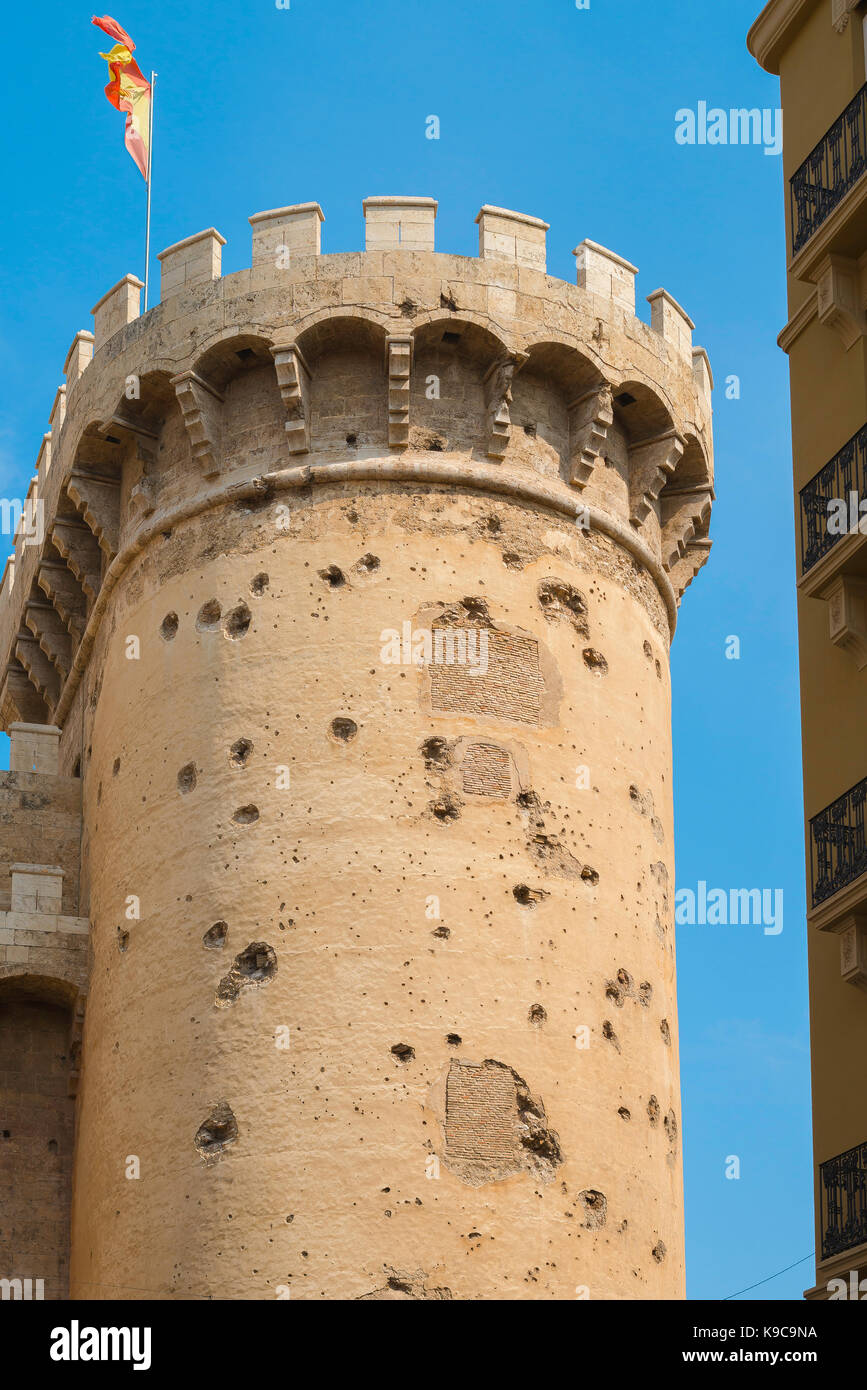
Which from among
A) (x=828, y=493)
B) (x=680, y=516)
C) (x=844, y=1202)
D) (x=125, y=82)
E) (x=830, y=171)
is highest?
(x=125, y=82)

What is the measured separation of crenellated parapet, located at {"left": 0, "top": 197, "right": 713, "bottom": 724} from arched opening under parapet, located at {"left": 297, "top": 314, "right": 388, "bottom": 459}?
20 mm

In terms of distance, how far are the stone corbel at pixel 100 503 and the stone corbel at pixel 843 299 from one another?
989 centimetres

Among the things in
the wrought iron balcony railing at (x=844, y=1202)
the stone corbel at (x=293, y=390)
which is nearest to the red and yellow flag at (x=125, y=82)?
the stone corbel at (x=293, y=390)

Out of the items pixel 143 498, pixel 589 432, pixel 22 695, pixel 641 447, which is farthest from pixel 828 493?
pixel 22 695

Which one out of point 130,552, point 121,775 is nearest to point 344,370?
point 130,552

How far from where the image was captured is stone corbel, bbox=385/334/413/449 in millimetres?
26531

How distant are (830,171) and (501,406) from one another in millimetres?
5774

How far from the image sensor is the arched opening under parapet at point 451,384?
2683 centimetres

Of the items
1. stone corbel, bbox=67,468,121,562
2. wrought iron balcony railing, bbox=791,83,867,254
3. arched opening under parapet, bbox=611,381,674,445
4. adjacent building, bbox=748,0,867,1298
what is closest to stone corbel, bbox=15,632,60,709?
stone corbel, bbox=67,468,121,562

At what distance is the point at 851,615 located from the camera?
20406 millimetres

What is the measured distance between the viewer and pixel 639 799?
87.7 ft

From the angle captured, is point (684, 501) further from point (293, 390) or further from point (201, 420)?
point (201, 420)

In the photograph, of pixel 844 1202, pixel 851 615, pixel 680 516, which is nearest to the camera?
pixel 844 1202

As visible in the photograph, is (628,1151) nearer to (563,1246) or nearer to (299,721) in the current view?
(563,1246)
